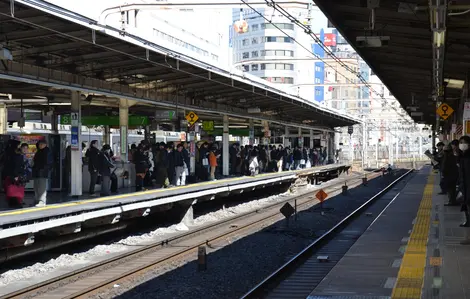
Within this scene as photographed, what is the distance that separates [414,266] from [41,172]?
318 inches

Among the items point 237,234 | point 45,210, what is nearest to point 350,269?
point 45,210

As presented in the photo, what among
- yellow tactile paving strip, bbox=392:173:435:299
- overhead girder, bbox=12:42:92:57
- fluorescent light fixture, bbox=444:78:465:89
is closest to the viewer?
yellow tactile paving strip, bbox=392:173:435:299

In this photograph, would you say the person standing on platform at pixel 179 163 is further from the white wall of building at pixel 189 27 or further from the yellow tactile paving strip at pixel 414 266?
the white wall of building at pixel 189 27

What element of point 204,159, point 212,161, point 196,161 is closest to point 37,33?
point 204,159

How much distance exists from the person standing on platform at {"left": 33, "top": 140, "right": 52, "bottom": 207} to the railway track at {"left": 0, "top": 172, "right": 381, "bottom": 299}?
234 centimetres

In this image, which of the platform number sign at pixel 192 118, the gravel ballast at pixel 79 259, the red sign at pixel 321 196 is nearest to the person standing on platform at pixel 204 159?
the platform number sign at pixel 192 118

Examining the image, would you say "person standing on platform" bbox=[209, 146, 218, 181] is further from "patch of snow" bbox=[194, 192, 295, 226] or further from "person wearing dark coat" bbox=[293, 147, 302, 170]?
"person wearing dark coat" bbox=[293, 147, 302, 170]

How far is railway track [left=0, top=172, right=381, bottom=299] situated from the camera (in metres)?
9.78

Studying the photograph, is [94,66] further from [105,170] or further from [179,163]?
[179,163]

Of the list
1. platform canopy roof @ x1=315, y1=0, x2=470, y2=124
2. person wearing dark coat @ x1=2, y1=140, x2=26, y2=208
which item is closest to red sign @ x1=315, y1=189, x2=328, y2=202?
platform canopy roof @ x1=315, y1=0, x2=470, y2=124

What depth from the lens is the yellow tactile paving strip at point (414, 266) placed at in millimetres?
7824

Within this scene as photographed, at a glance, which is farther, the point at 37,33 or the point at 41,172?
the point at 41,172

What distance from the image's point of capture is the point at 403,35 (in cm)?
1373

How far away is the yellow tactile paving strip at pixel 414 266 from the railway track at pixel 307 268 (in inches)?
54.3
